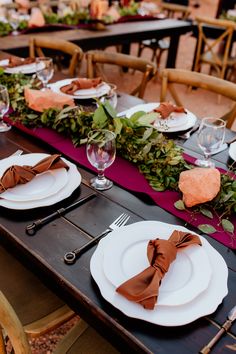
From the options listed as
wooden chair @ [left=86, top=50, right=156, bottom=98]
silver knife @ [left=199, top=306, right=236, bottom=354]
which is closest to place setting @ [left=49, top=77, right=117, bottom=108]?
wooden chair @ [left=86, top=50, right=156, bottom=98]

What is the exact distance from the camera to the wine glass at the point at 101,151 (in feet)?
3.53

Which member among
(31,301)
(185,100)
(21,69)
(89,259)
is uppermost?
(21,69)

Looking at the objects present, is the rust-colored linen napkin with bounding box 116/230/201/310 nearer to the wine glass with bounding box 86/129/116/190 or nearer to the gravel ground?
the wine glass with bounding box 86/129/116/190

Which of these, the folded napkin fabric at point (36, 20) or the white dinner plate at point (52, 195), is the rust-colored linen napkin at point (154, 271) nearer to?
the white dinner plate at point (52, 195)

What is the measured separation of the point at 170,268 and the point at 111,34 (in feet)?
8.94

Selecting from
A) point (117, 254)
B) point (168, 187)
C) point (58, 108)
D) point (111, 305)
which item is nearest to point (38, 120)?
point (58, 108)

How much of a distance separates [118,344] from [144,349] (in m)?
0.18

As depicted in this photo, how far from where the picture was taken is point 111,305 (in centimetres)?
76

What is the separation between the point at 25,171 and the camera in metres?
1.09

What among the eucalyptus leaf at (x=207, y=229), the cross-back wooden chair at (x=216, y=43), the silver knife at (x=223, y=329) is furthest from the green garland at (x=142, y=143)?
the cross-back wooden chair at (x=216, y=43)

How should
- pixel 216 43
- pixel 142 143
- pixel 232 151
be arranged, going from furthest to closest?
pixel 216 43 < pixel 232 151 < pixel 142 143

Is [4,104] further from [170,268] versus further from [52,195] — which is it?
[170,268]

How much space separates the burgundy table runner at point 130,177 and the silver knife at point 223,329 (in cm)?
21

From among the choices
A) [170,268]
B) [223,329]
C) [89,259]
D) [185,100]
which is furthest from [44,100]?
[185,100]
